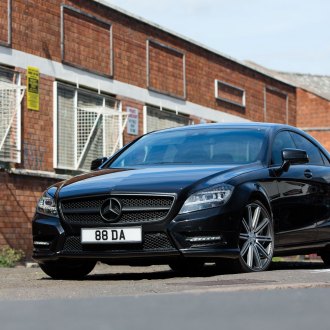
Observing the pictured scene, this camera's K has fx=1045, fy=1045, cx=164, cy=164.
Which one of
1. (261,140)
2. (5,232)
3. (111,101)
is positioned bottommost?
(5,232)

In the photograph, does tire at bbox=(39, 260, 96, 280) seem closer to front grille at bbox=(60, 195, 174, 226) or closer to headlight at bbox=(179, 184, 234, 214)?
front grille at bbox=(60, 195, 174, 226)

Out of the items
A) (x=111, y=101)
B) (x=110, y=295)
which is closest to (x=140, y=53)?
(x=111, y=101)

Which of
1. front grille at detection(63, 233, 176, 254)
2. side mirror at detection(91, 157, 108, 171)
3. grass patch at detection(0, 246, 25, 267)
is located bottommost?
grass patch at detection(0, 246, 25, 267)

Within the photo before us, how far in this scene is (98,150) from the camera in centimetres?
2347

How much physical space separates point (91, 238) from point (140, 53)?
16.1 metres

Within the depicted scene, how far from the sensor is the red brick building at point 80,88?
65.9ft

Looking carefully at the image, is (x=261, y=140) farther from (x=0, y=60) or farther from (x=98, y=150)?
(x=98, y=150)

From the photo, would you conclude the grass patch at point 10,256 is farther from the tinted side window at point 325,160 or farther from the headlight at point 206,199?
the headlight at point 206,199

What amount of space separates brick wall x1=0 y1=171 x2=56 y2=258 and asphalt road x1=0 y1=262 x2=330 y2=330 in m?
10.5

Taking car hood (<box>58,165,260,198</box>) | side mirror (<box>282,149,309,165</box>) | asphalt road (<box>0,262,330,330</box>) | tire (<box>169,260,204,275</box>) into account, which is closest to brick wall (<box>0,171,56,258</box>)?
tire (<box>169,260,204,275</box>)

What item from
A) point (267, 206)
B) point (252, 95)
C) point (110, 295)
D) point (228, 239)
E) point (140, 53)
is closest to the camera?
point (110, 295)

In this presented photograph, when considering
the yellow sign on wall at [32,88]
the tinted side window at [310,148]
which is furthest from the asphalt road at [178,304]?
the yellow sign on wall at [32,88]

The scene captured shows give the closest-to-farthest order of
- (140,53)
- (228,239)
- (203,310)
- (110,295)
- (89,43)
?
(203,310)
(110,295)
(228,239)
(89,43)
(140,53)

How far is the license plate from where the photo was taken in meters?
9.48
